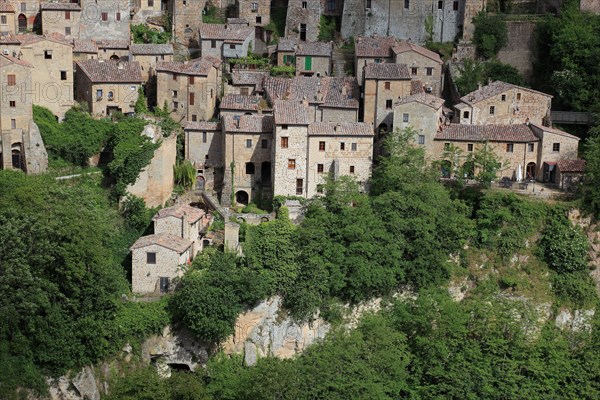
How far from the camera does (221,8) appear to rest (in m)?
85.9

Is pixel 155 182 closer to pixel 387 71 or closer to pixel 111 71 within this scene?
pixel 111 71

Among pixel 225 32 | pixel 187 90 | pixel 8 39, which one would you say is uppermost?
pixel 225 32

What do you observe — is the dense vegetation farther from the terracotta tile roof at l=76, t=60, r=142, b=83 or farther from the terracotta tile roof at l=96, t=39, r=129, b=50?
the terracotta tile roof at l=96, t=39, r=129, b=50

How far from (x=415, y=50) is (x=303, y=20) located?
33.0 feet

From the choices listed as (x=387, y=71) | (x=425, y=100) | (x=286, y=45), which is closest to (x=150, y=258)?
(x=425, y=100)

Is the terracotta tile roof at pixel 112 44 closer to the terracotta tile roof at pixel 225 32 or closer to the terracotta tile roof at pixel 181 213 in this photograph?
the terracotta tile roof at pixel 225 32

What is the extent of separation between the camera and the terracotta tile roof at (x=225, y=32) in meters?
79.7

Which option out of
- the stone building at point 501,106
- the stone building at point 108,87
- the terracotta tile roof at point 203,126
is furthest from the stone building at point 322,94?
the stone building at point 108,87

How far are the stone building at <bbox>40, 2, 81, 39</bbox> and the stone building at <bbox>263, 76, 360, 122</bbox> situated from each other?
1239cm

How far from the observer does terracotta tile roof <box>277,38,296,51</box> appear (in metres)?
79.7

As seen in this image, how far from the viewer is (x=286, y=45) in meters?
80.2

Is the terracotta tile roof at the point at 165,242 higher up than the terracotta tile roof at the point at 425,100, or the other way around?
the terracotta tile roof at the point at 425,100

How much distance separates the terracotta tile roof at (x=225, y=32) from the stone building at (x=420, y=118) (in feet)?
43.8

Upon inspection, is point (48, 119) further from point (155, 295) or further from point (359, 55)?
point (359, 55)
